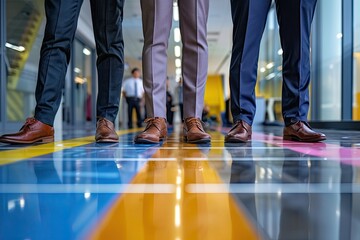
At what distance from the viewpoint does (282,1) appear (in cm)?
163

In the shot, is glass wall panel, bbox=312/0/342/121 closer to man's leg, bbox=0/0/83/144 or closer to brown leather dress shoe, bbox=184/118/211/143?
brown leather dress shoe, bbox=184/118/211/143

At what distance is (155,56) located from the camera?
154 centimetres

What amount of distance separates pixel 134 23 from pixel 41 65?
7302 mm

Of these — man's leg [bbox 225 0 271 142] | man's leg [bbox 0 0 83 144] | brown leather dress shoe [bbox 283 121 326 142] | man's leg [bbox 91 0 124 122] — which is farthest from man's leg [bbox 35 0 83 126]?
brown leather dress shoe [bbox 283 121 326 142]

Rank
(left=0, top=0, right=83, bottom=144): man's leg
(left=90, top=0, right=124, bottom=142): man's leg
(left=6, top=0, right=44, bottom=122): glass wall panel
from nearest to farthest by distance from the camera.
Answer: (left=0, top=0, right=83, bottom=144): man's leg, (left=90, top=0, right=124, bottom=142): man's leg, (left=6, top=0, right=44, bottom=122): glass wall panel

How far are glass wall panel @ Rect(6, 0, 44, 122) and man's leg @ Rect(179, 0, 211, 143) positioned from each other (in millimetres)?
3407

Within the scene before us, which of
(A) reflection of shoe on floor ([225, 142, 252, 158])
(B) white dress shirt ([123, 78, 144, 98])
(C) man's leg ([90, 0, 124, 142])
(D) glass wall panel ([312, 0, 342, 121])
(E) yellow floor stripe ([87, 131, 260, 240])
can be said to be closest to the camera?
(E) yellow floor stripe ([87, 131, 260, 240])

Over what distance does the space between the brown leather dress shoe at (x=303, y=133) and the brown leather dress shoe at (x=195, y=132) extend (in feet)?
1.37

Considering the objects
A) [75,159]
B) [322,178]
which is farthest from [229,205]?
[75,159]

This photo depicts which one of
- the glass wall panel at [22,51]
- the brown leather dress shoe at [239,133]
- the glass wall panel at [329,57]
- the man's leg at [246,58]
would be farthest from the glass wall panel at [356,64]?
the glass wall panel at [22,51]

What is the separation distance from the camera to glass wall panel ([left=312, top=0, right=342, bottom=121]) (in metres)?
4.05

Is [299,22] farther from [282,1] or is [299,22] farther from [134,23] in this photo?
[134,23]

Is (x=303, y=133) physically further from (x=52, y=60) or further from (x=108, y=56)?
(x=52, y=60)

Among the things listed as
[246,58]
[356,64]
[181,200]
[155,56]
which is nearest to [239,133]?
[246,58]
